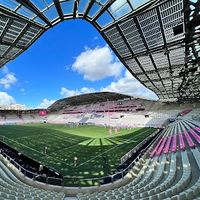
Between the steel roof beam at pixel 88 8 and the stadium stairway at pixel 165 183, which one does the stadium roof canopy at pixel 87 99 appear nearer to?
the stadium stairway at pixel 165 183

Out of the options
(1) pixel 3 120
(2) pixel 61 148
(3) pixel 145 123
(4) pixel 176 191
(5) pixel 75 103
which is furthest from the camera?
(5) pixel 75 103

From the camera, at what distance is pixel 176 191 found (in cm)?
847

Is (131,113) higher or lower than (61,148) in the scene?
higher

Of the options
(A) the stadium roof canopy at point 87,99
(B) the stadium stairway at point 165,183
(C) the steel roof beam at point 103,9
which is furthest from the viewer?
(A) the stadium roof canopy at point 87,99

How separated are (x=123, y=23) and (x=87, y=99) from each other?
7180cm

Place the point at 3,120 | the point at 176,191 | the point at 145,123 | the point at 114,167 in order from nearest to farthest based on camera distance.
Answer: the point at 176,191 → the point at 114,167 → the point at 145,123 → the point at 3,120

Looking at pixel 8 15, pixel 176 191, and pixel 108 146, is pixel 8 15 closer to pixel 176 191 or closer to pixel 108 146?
pixel 176 191

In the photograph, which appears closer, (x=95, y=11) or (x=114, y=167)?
(x=95, y=11)

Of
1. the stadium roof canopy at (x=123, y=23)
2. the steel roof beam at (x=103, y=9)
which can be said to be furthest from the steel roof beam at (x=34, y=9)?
the steel roof beam at (x=103, y=9)

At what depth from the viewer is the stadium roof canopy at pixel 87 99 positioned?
77.9 meters

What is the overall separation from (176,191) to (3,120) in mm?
89137

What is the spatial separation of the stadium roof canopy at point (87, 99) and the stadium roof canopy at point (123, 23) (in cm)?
5398

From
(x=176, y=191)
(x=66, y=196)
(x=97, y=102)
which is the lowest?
(x=66, y=196)

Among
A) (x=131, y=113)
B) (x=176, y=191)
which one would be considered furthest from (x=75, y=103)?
(x=176, y=191)
